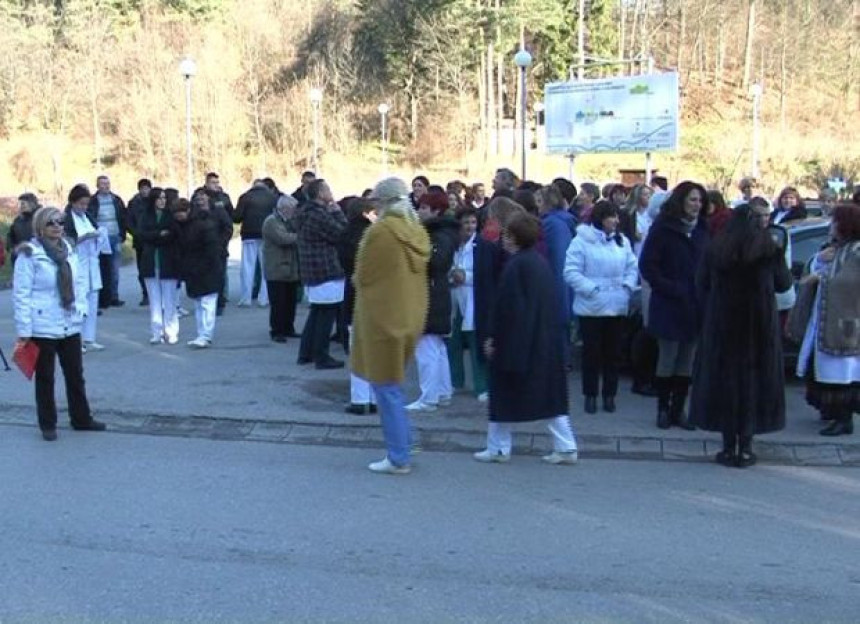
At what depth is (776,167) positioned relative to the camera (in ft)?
162

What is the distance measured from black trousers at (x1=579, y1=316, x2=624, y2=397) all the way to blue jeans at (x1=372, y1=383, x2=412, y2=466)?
2200 millimetres

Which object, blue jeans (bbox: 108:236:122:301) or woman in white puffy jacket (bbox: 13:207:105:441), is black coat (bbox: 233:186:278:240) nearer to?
blue jeans (bbox: 108:236:122:301)

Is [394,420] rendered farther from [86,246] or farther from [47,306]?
[86,246]

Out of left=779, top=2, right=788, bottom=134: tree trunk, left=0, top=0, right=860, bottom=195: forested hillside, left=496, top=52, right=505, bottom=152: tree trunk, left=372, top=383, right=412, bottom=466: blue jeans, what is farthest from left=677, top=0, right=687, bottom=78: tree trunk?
left=372, top=383, right=412, bottom=466: blue jeans

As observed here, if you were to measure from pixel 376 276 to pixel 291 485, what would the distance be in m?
1.46

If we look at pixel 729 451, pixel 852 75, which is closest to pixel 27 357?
pixel 729 451

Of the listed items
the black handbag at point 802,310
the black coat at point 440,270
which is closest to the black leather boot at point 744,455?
the black handbag at point 802,310

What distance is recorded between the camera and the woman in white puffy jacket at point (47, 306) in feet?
25.5

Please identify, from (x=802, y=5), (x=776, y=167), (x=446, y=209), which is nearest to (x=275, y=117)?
(x=776, y=167)

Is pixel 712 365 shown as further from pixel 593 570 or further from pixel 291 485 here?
pixel 291 485

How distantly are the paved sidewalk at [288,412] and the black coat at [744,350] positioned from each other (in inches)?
18.5

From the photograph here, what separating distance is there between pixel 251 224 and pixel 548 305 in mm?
8727

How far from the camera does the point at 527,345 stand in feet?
22.2

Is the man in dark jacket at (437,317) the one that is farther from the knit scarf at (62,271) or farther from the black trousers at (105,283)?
the black trousers at (105,283)
